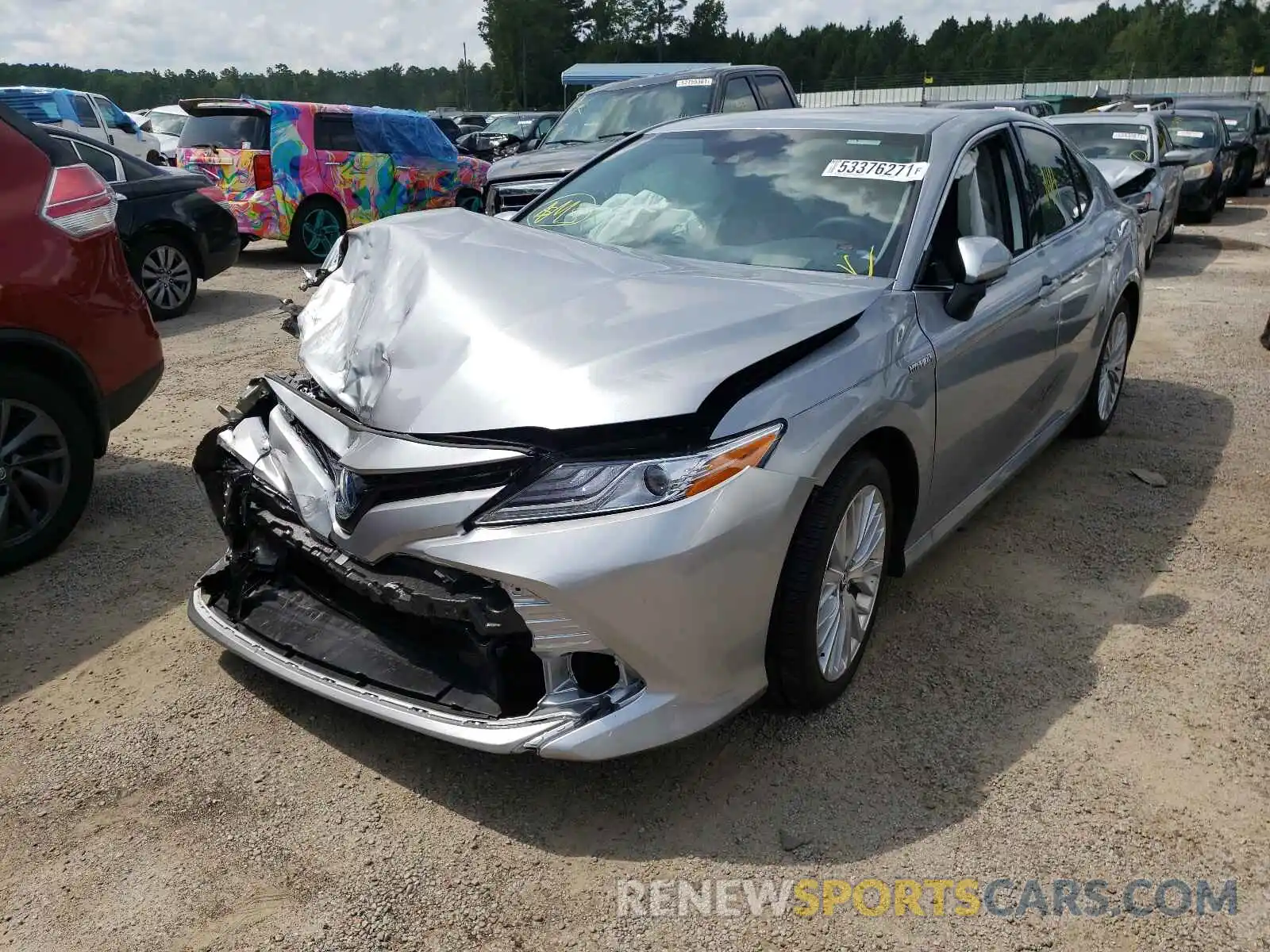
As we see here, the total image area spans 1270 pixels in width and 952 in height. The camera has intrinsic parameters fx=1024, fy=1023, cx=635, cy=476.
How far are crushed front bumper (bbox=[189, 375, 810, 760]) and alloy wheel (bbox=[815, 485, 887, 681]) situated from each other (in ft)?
1.03

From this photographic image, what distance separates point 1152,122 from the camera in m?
11.3

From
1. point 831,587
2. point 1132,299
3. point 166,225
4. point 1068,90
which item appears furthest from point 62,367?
point 1068,90

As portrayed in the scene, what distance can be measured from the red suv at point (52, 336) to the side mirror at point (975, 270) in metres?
3.36

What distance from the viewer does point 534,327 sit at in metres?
2.73

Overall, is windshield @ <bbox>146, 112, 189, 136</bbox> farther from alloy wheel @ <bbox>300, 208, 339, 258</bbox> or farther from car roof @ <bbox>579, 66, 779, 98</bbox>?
car roof @ <bbox>579, 66, 779, 98</bbox>

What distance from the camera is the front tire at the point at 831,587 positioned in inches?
106

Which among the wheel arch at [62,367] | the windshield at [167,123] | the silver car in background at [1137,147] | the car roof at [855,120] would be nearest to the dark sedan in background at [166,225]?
the wheel arch at [62,367]

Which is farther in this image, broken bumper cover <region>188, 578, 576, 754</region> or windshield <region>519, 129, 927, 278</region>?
windshield <region>519, 129, 927, 278</region>

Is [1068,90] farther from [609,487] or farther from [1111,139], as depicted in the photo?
[609,487]

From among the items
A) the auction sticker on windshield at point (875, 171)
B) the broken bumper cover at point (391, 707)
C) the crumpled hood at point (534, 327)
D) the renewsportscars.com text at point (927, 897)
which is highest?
the auction sticker on windshield at point (875, 171)

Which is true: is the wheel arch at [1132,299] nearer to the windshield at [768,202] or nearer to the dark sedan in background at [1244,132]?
the windshield at [768,202]

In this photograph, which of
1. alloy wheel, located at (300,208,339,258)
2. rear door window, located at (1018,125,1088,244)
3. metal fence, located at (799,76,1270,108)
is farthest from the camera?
metal fence, located at (799,76,1270,108)

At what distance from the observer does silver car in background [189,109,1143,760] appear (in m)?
2.43

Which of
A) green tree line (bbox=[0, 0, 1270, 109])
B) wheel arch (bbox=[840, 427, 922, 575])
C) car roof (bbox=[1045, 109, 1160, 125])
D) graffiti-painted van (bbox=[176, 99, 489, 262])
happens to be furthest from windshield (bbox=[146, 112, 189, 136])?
green tree line (bbox=[0, 0, 1270, 109])
